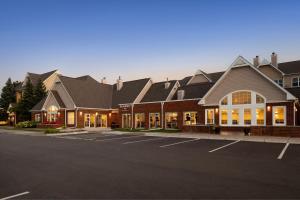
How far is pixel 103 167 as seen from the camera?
10.2 meters

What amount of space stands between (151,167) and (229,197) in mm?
4315

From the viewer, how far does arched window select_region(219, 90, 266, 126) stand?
26.0 meters

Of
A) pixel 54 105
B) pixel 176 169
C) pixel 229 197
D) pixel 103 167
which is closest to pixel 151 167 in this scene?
A: pixel 176 169

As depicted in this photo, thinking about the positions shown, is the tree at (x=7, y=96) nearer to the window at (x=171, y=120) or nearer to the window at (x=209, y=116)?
the window at (x=171, y=120)

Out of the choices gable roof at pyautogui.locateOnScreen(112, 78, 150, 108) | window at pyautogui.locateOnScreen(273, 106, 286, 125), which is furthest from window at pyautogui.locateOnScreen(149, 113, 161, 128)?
window at pyautogui.locateOnScreen(273, 106, 286, 125)

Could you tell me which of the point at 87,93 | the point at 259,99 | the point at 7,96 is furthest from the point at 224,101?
the point at 7,96

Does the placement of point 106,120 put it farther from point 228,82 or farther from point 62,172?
point 62,172

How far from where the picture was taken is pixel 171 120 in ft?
112

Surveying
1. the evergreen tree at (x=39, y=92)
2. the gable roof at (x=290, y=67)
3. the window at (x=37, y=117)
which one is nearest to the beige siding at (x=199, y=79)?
the gable roof at (x=290, y=67)

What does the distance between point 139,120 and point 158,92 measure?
5205mm

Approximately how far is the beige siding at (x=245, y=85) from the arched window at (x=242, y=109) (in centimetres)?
54

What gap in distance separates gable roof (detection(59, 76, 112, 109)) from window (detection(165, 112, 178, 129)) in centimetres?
1307

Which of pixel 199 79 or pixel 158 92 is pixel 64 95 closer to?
pixel 158 92

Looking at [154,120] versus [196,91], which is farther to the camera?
[154,120]
